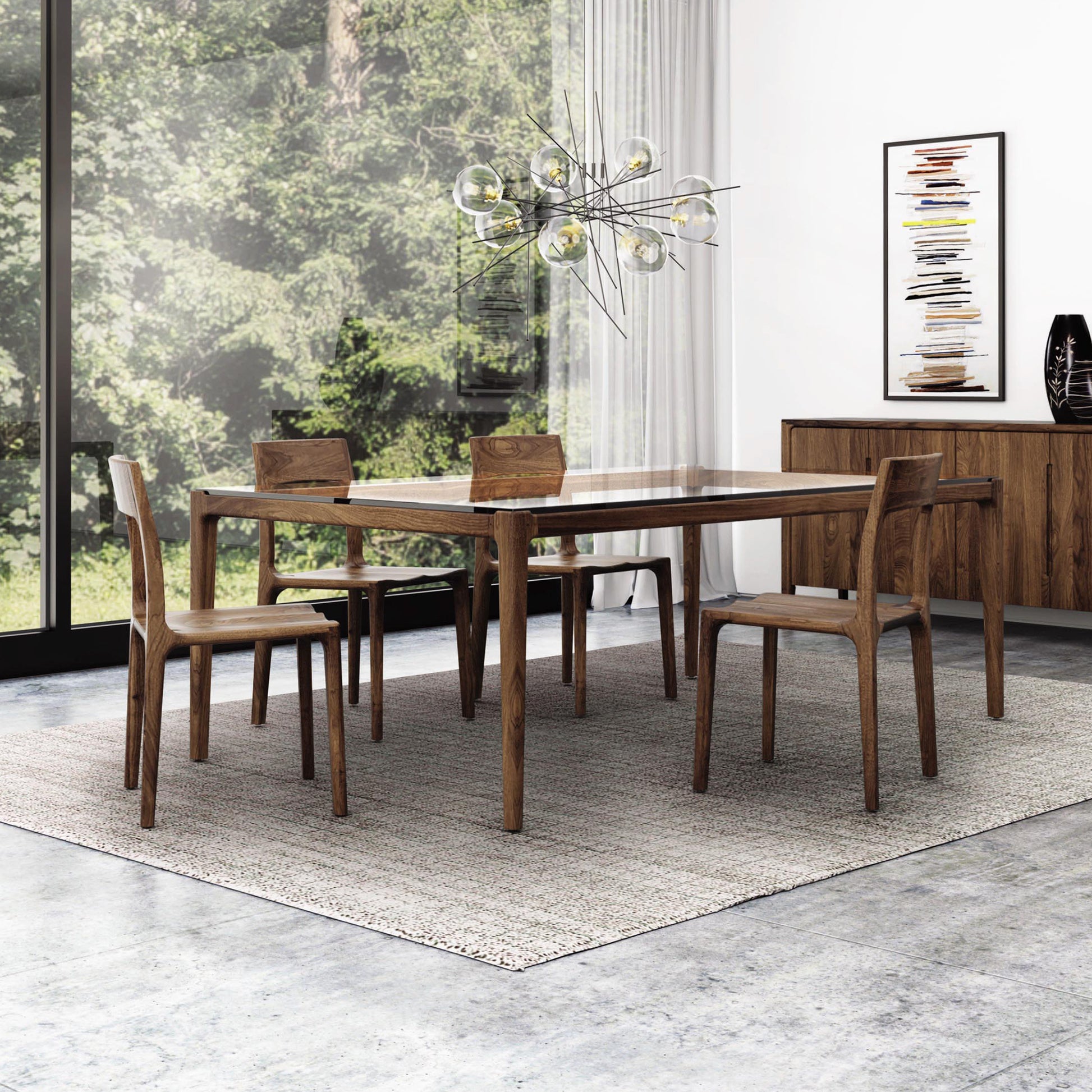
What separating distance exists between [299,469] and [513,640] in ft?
5.03

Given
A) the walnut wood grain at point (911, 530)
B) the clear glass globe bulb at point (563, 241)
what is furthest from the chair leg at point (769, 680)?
the walnut wood grain at point (911, 530)

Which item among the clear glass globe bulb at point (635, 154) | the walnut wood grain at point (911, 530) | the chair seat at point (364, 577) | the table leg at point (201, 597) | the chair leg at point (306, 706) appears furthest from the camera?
the walnut wood grain at point (911, 530)

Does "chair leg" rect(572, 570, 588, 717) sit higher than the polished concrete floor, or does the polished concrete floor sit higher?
"chair leg" rect(572, 570, 588, 717)

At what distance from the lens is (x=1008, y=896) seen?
2871mm

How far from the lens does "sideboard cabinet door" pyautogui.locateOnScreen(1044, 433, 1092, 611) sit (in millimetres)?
5750

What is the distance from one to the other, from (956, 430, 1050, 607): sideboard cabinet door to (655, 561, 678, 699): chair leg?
157 centimetres

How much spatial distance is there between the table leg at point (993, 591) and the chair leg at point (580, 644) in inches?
43.2

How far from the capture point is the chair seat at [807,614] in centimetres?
348

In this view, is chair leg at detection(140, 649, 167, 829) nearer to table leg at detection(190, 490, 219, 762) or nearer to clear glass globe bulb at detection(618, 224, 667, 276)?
table leg at detection(190, 490, 219, 762)

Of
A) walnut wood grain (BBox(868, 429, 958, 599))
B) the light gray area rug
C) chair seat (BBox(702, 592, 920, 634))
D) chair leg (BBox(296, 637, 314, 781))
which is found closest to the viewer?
the light gray area rug

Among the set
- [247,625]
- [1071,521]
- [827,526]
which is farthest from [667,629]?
[827,526]

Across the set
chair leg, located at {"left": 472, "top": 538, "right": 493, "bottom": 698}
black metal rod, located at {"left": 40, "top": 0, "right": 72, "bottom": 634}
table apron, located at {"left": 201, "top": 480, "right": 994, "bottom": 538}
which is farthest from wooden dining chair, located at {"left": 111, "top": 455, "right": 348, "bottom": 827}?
black metal rod, located at {"left": 40, "top": 0, "right": 72, "bottom": 634}

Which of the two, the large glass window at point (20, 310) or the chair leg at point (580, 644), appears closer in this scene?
the chair leg at point (580, 644)

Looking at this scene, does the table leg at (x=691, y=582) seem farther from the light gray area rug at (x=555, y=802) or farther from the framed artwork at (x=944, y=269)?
the framed artwork at (x=944, y=269)
